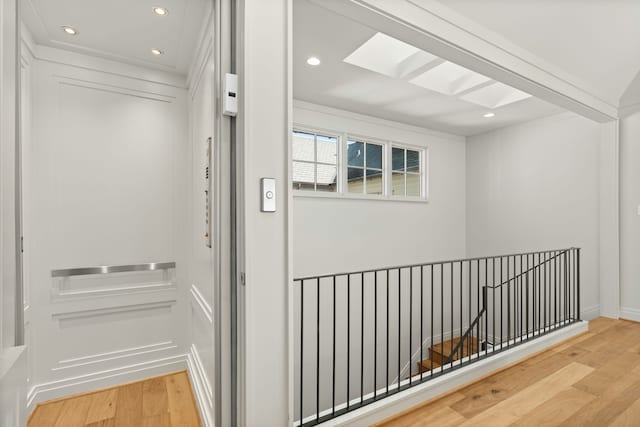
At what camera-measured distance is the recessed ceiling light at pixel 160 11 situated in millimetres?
1843

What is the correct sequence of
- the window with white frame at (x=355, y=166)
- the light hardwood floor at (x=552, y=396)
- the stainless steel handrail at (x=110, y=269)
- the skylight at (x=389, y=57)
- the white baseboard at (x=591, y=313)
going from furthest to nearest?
1. the window with white frame at (x=355, y=166)
2. the white baseboard at (x=591, y=313)
3. the skylight at (x=389, y=57)
4. the stainless steel handrail at (x=110, y=269)
5. the light hardwood floor at (x=552, y=396)

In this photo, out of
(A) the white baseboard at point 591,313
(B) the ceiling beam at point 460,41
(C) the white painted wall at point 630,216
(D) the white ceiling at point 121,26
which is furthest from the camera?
(A) the white baseboard at point 591,313

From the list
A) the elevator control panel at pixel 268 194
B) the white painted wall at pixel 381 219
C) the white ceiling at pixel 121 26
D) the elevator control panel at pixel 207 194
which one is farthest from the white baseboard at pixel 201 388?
the white ceiling at pixel 121 26

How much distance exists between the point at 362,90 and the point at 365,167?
1.22 m

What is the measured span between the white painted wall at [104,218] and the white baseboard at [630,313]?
14.9 ft

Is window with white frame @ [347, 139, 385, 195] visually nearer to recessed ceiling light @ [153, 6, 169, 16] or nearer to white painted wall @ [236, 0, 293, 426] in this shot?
recessed ceiling light @ [153, 6, 169, 16]

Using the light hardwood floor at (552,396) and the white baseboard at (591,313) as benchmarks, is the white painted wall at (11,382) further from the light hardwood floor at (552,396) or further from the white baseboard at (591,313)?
the white baseboard at (591,313)

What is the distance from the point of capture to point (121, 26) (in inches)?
78.7

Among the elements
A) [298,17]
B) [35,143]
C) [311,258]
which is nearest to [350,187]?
[311,258]

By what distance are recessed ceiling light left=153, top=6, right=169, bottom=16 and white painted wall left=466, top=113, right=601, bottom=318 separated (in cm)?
459

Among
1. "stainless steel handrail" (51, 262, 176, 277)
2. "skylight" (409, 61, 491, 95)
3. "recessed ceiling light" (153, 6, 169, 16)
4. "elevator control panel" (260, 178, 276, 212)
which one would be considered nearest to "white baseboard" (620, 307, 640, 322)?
"skylight" (409, 61, 491, 95)

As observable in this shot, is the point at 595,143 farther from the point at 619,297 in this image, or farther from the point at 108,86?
the point at 108,86

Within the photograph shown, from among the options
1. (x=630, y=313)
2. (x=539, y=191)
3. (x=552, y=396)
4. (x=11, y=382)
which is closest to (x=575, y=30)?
(x=539, y=191)

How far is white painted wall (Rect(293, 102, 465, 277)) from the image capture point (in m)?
3.87
